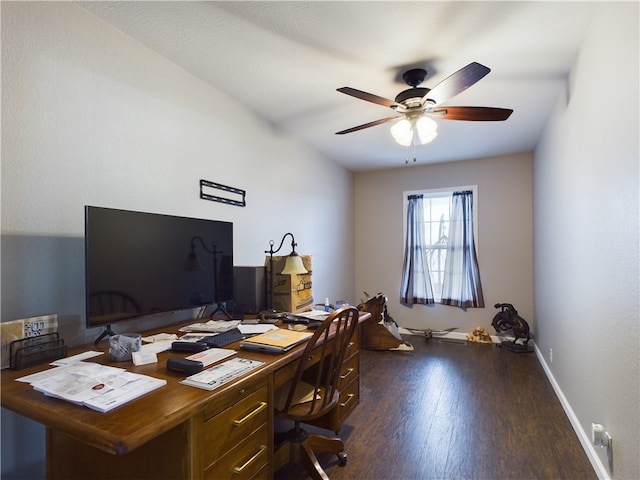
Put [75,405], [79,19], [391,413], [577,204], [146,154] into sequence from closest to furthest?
1. [75,405]
2. [79,19]
3. [146,154]
4. [577,204]
5. [391,413]

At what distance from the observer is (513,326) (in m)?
4.20

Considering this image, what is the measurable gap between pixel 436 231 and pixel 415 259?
20.1 inches

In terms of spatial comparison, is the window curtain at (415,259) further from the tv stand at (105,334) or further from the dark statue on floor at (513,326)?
the tv stand at (105,334)

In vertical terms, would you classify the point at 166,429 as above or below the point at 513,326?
above

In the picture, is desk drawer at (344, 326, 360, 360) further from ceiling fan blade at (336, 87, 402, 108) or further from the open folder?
ceiling fan blade at (336, 87, 402, 108)

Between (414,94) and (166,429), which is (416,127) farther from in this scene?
(166,429)

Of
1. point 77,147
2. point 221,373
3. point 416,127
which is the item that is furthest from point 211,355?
point 416,127

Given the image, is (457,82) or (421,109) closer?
(457,82)

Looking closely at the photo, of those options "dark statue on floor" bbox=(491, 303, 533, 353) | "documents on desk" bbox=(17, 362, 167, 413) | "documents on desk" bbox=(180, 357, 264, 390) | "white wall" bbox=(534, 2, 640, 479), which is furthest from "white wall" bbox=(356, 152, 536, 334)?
"documents on desk" bbox=(17, 362, 167, 413)

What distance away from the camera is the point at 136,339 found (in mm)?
1417

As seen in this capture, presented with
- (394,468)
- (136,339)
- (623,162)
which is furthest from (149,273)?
(623,162)

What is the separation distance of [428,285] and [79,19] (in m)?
4.61

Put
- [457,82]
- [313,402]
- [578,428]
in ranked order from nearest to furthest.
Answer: [313,402]
[457,82]
[578,428]

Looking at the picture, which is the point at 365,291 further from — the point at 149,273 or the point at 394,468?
the point at 149,273
